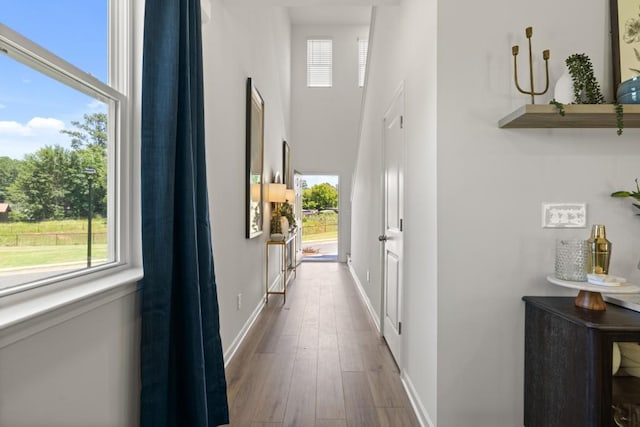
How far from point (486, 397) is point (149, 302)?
1.63 metres

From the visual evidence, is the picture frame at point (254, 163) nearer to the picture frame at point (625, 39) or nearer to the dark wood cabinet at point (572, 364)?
the dark wood cabinet at point (572, 364)

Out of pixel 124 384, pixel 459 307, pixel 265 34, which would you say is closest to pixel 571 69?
pixel 459 307

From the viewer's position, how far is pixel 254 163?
3.76 meters

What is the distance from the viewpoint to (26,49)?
105 cm

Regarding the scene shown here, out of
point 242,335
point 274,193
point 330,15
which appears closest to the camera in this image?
point 242,335

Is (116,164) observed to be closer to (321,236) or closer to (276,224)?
(276,224)

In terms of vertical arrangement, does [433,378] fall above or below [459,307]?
below

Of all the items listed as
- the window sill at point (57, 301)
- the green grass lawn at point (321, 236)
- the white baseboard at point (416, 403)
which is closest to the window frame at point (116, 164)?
the window sill at point (57, 301)

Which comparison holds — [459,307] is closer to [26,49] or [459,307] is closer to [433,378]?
[433,378]

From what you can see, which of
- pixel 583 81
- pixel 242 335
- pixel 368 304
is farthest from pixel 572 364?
pixel 368 304

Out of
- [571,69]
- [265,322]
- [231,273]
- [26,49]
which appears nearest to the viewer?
Answer: [26,49]

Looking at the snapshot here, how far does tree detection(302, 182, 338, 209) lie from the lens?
8.48 metres

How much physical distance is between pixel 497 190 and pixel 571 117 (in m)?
0.44

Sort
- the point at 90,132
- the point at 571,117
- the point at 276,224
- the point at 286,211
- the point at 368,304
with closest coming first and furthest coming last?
the point at 90,132, the point at 571,117, the point at 368,304, the point at 276,224, the point at 286,211
